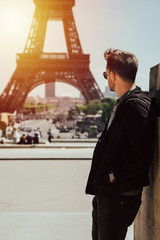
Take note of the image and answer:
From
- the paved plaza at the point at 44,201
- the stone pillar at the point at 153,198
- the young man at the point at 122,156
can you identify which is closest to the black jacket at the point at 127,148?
the young man at the point at 122,156

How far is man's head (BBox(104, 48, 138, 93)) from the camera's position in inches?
78.4

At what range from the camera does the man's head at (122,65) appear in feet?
6.53

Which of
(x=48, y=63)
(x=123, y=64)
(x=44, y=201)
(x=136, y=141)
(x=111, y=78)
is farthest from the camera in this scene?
(x=48, y=63)

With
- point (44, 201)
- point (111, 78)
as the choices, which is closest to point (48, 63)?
point (44, 201)

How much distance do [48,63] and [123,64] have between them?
47864 mm

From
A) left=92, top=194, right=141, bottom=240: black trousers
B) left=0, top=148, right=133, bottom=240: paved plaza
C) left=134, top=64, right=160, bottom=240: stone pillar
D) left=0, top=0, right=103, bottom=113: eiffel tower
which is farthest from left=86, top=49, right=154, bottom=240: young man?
left=0, top=0, right=103, bottom=113: eiffel tower

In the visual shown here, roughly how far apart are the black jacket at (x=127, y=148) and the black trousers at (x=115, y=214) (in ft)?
0.19

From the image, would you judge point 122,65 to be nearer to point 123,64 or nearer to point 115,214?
point 123,64

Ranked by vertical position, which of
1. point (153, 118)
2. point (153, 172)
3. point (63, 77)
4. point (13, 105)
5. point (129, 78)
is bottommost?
point (153, 172)

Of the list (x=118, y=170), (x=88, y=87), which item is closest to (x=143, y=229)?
(x=118, y=170)

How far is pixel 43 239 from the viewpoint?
10.9 ft

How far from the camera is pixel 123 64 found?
1995 millimetres

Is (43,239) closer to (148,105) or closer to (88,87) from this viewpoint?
(148,105)

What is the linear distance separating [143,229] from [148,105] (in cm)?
104
